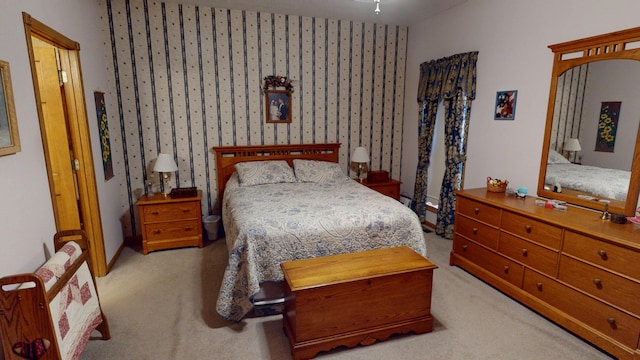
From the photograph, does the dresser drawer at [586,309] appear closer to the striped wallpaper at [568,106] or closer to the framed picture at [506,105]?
the striped wallpaper at [568,106]

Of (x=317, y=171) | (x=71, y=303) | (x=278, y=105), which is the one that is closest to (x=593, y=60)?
(x=317, y=171)

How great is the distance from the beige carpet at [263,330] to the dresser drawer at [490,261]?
17cm

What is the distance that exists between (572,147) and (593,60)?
682 mm

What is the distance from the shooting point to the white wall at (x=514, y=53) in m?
2.62

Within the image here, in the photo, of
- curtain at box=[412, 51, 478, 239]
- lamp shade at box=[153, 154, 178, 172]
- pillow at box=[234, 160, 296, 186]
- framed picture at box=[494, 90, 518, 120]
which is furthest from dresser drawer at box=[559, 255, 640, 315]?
lamp shade at box=[153, 154, 178, 172]

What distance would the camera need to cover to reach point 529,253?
103 inches

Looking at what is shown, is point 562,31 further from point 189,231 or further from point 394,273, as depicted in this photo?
point 189,231

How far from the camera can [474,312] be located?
261cm

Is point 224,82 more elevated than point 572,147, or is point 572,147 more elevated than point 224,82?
point 224,82

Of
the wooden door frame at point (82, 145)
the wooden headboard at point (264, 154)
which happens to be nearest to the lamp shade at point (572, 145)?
the wooden headboard at point (264, 154)

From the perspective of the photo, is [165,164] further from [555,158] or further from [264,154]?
[555,158]

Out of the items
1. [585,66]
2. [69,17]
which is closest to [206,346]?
[69,17]

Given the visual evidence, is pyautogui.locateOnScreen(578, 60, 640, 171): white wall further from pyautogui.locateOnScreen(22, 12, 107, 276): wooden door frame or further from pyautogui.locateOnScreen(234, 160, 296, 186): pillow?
pyautogui.locateOnScreen(22, 12, 107, 276): wooden door frame

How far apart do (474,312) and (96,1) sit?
15.4 ft
